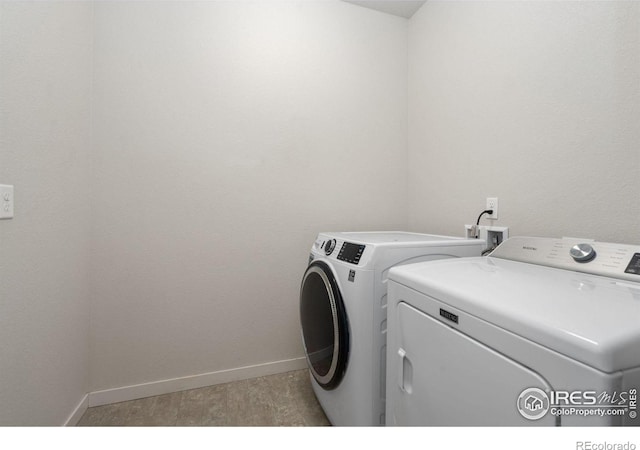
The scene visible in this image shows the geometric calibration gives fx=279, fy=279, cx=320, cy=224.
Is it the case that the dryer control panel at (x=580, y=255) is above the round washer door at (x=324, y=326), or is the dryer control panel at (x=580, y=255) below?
above

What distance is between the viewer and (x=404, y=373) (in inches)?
34.0

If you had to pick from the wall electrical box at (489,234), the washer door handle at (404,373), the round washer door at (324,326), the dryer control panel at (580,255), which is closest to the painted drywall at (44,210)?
the round washer door at (324,326)

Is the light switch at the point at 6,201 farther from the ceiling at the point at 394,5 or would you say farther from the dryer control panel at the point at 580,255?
the ceiling at the point at 394,5

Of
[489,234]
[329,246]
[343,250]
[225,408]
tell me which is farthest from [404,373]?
[225,408]

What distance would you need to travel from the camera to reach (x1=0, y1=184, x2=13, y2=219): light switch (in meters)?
0.90

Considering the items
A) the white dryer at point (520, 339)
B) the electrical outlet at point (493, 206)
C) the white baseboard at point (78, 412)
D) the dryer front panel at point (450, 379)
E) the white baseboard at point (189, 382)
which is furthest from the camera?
the white baseboard at point (189, 382)

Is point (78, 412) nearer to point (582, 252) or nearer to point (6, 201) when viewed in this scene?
point (6, 201)

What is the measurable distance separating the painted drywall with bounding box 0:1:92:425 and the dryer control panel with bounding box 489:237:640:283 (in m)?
1.87

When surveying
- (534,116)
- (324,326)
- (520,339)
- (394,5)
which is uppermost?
(394,5)

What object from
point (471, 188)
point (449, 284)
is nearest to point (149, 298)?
point (449, 284)

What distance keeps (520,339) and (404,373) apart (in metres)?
0.43

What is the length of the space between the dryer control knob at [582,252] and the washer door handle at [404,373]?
2.19 feet

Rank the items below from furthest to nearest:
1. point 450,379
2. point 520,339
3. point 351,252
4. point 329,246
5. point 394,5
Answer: point 394,5
point 329,246
point 351,252
point 450,379
point 520,339

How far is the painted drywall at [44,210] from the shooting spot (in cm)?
96
